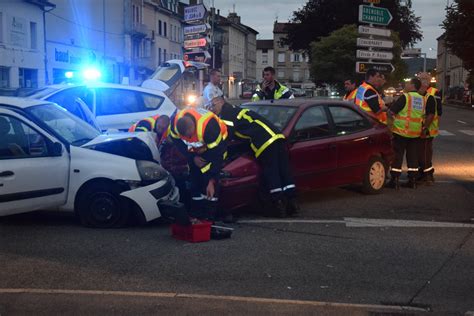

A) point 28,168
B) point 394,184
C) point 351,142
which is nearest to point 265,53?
point 394,184

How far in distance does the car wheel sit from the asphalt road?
3.50 feet

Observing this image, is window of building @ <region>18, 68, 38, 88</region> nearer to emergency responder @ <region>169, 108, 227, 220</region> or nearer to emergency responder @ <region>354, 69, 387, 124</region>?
A: emergency responder @ <region>354, 69, 387, 124</region>

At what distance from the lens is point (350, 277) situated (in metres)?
5.32

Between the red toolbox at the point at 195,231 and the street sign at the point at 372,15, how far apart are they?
1065cm

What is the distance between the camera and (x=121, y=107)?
10562mm

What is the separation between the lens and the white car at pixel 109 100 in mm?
9930

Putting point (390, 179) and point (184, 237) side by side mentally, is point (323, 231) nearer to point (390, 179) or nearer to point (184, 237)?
point (184, 237)

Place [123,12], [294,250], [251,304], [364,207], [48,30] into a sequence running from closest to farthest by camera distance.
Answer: [251,304], [294,250], [364,207], [48,30], [123,12]

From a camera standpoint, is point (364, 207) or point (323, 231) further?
point (364, 207)

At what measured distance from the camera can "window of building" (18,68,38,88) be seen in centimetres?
3384

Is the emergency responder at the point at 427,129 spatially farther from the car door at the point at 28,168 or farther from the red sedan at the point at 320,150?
the car door at the point at 28,168

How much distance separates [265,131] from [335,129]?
5.74 ft

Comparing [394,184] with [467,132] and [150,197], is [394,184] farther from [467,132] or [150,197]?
[467,132]

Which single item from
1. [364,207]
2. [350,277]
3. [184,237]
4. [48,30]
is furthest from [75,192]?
[48,30]
